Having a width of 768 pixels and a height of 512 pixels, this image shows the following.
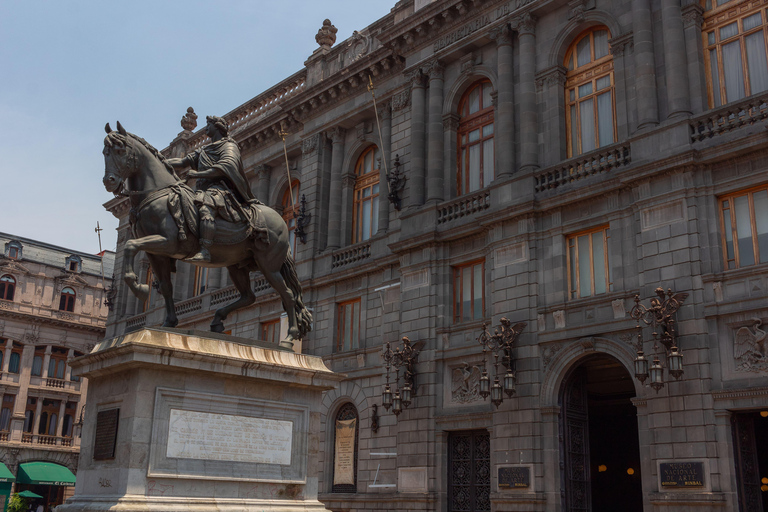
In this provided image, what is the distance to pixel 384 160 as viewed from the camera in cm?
3053

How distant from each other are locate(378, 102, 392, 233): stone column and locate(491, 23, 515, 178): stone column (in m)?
5.78

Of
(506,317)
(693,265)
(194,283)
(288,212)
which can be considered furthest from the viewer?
(194,283)

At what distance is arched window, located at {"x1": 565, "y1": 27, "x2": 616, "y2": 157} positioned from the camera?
79.9 ft

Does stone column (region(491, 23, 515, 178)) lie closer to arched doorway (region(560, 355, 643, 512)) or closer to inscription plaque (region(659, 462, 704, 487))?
arched doorway (region(560, 355, 643, 512))

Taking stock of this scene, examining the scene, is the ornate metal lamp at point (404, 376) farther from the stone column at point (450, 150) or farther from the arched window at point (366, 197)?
the arched window at point (366, 197)

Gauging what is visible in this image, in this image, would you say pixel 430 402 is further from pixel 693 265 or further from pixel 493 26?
pixel 493 26

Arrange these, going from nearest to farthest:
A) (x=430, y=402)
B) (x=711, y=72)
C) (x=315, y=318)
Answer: (x=711, y=72), (x=430, y=402), (x=315, y=318)

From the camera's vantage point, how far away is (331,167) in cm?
3462

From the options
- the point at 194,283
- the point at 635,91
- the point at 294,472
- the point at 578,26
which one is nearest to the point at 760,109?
the point at 635,91

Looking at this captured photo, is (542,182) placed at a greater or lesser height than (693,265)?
greater

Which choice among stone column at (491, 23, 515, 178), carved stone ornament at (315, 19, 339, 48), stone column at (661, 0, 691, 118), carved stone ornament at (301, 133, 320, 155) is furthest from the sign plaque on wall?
carved stone ornament at (315, 19, 339, 48)

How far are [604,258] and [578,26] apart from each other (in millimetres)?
8176

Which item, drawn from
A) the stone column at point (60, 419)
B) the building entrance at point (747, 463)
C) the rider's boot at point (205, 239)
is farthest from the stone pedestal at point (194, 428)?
the stone column at point (60, 419)

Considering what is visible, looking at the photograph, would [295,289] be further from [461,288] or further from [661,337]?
[461,288]
